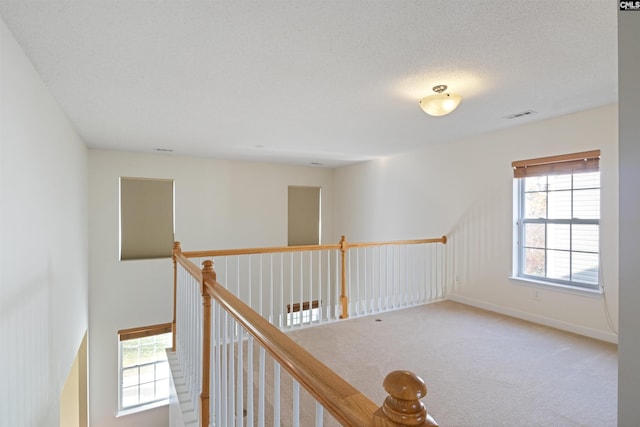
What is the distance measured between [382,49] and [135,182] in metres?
4.96

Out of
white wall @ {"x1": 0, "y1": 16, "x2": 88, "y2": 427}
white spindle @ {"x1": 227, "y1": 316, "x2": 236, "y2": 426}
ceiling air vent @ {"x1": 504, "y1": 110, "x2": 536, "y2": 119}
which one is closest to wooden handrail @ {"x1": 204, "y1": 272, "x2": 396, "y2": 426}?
white spindle @ {"x1": 227, "y1": 316, "x2": 236, "y2": 426}

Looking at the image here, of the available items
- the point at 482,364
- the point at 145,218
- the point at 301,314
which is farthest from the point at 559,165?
the point at 145,218

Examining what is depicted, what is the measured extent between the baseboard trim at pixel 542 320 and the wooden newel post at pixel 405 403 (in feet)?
12.1

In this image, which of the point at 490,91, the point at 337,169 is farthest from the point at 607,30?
the point at 337,169

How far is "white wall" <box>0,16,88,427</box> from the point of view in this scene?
1.87 meters

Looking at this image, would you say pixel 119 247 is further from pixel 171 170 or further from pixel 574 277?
pixel 574 277

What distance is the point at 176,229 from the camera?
18.7 ft

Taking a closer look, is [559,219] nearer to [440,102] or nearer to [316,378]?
[440,102]

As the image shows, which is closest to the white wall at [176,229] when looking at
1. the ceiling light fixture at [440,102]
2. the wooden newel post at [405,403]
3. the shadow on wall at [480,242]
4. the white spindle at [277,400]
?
the shadow on wall at [480,242]

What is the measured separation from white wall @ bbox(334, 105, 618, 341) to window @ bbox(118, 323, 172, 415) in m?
4.30

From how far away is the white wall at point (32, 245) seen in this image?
187 cm

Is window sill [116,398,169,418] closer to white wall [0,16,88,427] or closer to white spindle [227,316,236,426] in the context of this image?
white wall [0,16,88,427]

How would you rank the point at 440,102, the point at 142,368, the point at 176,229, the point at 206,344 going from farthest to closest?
the point at 176,229 < the point at 142,368 < the point at 440,102 < the point at 206,344

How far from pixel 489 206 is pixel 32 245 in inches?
182
